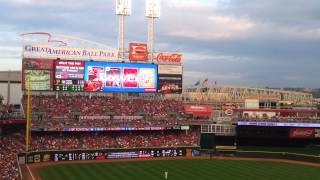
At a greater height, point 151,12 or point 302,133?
point 151,12

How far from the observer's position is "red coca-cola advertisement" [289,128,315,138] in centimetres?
5628

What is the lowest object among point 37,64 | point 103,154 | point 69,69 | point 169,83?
point 103,154

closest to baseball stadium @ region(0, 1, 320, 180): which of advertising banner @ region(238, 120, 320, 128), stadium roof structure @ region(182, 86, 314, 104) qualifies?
advertising banner @ region(238, 120, 320, 128)

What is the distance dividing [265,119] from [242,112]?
485cm

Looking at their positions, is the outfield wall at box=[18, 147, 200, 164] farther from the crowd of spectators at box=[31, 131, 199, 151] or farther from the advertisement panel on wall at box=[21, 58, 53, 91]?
the advertisement panel on wall at box=[21, 58, 53, 91]

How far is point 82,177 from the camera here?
3850cm

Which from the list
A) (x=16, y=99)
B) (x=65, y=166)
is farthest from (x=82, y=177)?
(x=16, y=99)

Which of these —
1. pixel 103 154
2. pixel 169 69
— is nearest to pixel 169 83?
pixel 169 69

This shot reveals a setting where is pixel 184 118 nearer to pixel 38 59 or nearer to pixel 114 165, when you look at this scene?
pixel 114 165

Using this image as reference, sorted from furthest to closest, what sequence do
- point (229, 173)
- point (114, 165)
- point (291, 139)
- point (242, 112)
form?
1. point (242, 112)
2. point (291, 139)
3. point (114, 165)
4. point (229, 173)

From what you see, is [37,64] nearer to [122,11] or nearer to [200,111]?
[122,11]

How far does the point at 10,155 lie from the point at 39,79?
43.1 feet

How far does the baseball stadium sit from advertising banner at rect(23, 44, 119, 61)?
0.39ft

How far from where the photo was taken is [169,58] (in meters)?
59.7
